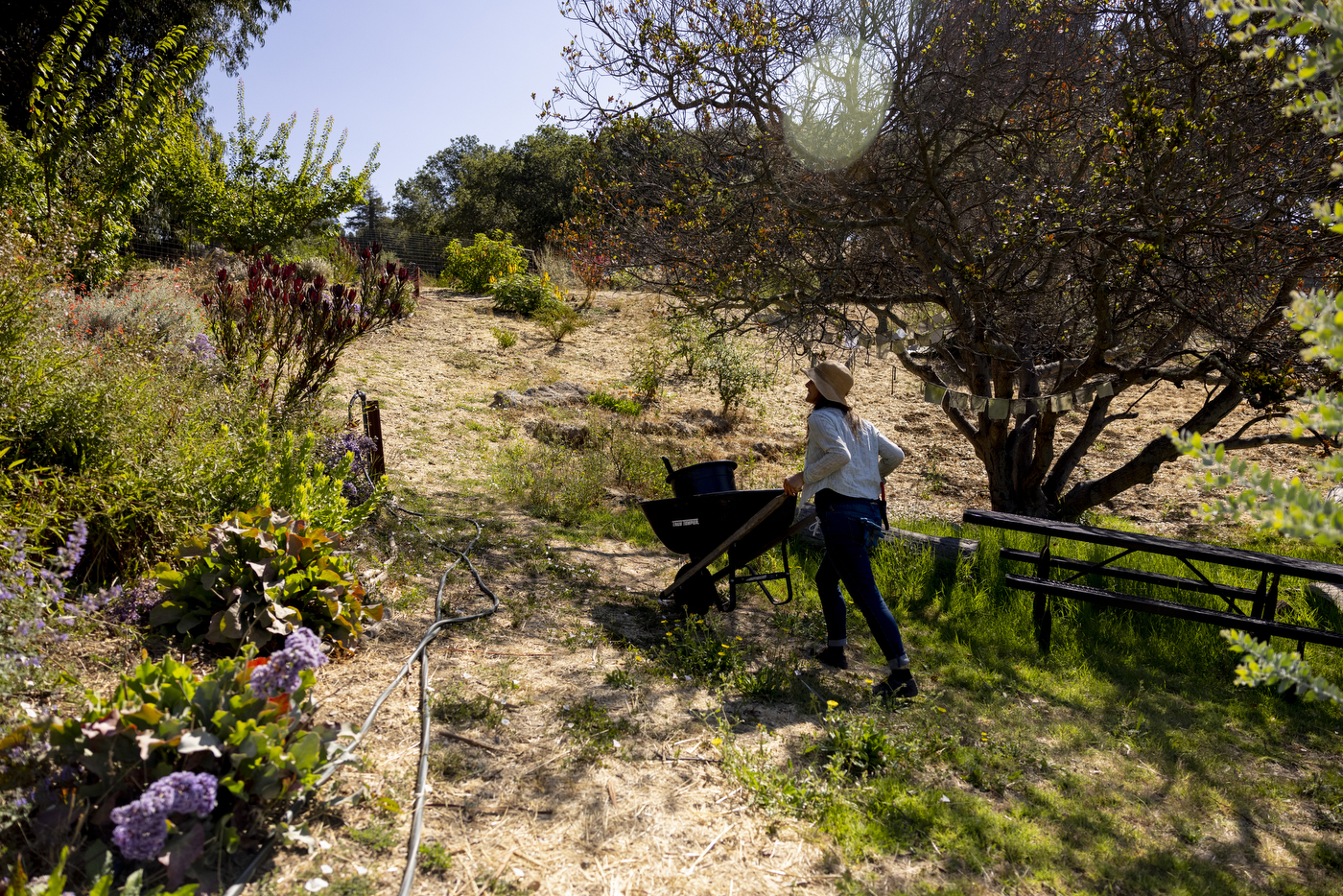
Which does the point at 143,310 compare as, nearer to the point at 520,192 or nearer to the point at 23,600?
the point at 23,600

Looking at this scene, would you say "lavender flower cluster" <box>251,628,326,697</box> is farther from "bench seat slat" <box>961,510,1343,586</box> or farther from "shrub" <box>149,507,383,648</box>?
"bench seat slat" <box>961,510,1343,586</box>

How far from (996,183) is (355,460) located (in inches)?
212

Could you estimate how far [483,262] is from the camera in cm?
1694

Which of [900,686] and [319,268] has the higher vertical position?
[319,268]

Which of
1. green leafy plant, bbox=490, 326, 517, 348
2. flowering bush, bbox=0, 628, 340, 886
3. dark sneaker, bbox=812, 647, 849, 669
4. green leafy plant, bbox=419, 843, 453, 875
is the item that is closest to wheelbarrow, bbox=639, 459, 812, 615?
dark sneaker, bbox=812, 647, 849, 669

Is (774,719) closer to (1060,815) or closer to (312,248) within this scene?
(1060,815)

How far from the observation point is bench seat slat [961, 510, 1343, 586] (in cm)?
398

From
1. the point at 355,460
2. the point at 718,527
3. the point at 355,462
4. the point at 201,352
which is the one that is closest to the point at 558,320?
the point at 201,352

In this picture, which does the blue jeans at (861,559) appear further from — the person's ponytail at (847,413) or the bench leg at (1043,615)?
the bench leg at (1043,615)

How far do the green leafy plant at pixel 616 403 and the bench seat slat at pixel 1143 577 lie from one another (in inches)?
Result: 230

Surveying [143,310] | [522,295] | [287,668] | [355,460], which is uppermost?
[522,295]

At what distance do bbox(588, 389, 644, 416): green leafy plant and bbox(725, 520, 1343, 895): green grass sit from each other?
5.55 m

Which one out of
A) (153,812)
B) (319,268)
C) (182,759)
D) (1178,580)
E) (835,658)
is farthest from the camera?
(319,268)

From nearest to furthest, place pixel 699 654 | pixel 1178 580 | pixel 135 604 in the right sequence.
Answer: pixel 135 604 < pixel 699 654 < pixel 1178 580
